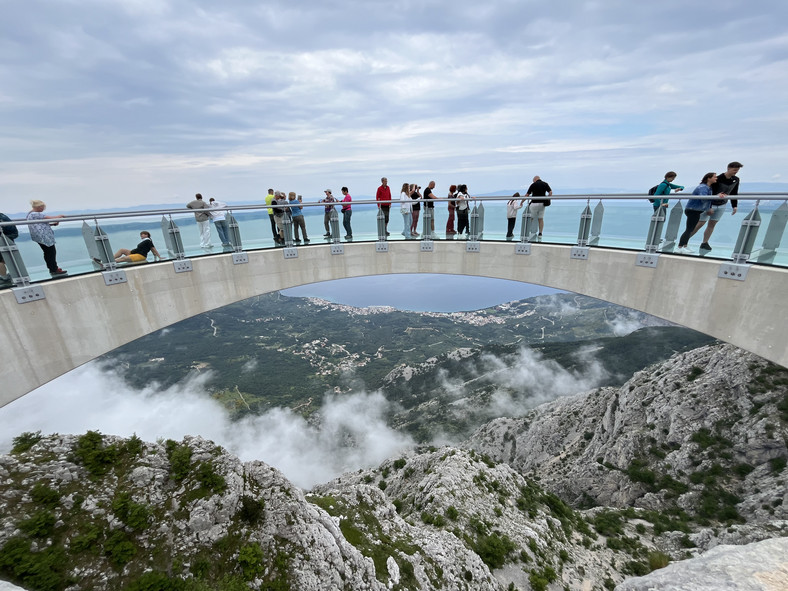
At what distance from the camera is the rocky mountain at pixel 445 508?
5863 millimetres

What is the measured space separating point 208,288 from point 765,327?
16810 millimetres

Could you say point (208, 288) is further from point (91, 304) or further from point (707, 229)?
point (707, 229)

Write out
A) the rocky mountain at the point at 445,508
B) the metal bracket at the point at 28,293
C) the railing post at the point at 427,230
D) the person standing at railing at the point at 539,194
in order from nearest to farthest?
the rocky mountain at the point at 445,508
the metal bracket at the point at 28,293
the person standing at railing at the point at 539,194
the railing post at the point at 427,230

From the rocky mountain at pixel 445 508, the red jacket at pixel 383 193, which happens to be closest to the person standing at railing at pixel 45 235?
the rocky mountain at pixel 445 508

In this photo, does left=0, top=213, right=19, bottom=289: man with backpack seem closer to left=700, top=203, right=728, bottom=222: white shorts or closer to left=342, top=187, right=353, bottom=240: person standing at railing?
left=342, top=187, right=353, bottom=240: person standing at railing

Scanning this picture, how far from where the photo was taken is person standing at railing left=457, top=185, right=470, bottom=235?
1280 centimetres

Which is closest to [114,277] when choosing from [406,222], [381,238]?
[381,238]

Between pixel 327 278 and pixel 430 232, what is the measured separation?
4878 mm

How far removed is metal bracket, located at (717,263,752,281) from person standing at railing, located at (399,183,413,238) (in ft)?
32.8

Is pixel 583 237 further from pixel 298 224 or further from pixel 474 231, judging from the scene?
pixel 298 224

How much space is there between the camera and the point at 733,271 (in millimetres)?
8539

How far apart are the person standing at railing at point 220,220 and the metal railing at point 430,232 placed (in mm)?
137

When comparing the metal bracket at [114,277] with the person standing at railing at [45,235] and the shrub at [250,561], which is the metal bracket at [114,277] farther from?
the shrub at [250,561]

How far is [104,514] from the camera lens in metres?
6.10
